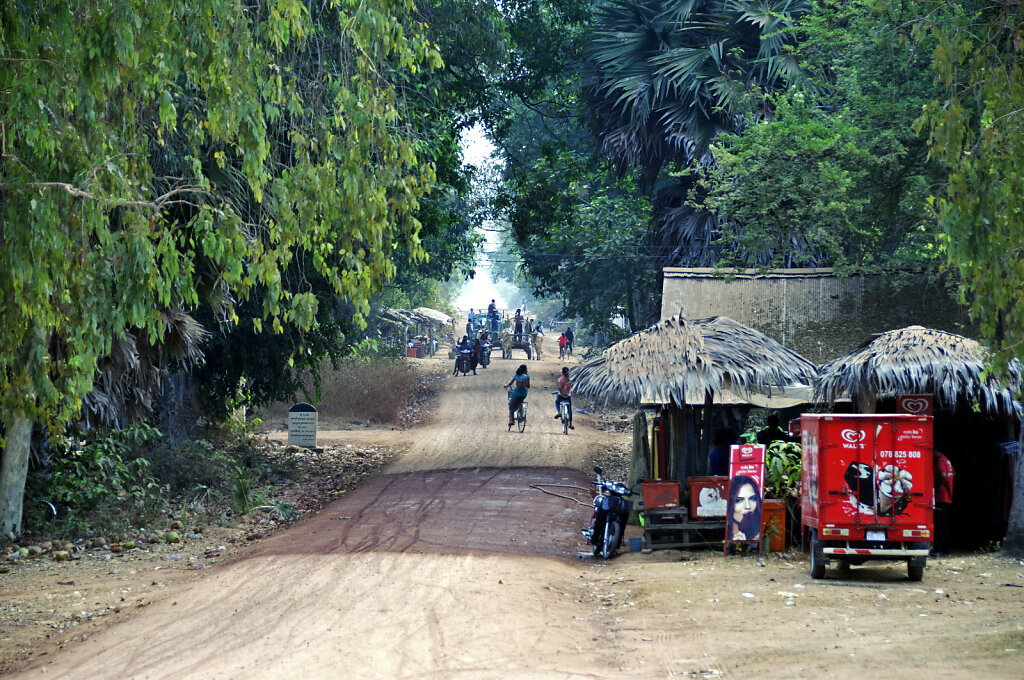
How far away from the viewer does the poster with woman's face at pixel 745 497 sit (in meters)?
12.1

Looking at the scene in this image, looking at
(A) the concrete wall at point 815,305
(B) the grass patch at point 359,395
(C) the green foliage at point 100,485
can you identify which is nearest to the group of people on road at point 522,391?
(B) the grass patch at point 359,395

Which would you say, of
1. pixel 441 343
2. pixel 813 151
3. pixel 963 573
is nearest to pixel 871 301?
pixel 813 151

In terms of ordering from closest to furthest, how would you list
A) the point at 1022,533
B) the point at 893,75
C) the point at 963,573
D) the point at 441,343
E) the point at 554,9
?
the point at 963,573
the point at 1022,533
the point at 893,75
the point at 554,9
the point at 441,343

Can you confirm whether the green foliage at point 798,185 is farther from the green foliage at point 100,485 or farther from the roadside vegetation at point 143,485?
the green foliage at point 100,485

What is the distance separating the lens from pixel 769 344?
14422 mm

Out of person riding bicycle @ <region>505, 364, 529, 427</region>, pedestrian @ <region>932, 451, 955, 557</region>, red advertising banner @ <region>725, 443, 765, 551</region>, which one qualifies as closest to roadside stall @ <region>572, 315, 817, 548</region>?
red advertising banner @ <region>725, 443, 765, 551</region>

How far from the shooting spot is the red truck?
34.3ft

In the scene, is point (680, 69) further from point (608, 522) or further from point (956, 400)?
point (608, 522)

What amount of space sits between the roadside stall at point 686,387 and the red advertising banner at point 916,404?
1.39 meters

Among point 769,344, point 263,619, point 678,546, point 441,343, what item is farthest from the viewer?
point 441,343

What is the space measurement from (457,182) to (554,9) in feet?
26.8

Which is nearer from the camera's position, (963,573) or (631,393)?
(963,573)

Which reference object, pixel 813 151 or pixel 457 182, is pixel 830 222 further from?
pixel 457 182

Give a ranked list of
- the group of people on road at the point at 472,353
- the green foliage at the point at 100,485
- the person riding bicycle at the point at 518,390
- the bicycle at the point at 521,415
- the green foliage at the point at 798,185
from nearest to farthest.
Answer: the green foliage at the point at 100,485 → the green foliage at the point at 798,185 → the person riding bicycle at the point at 518,390 → the bicycle at the point at 521,415 → the group of people on road at the point at 472,353
